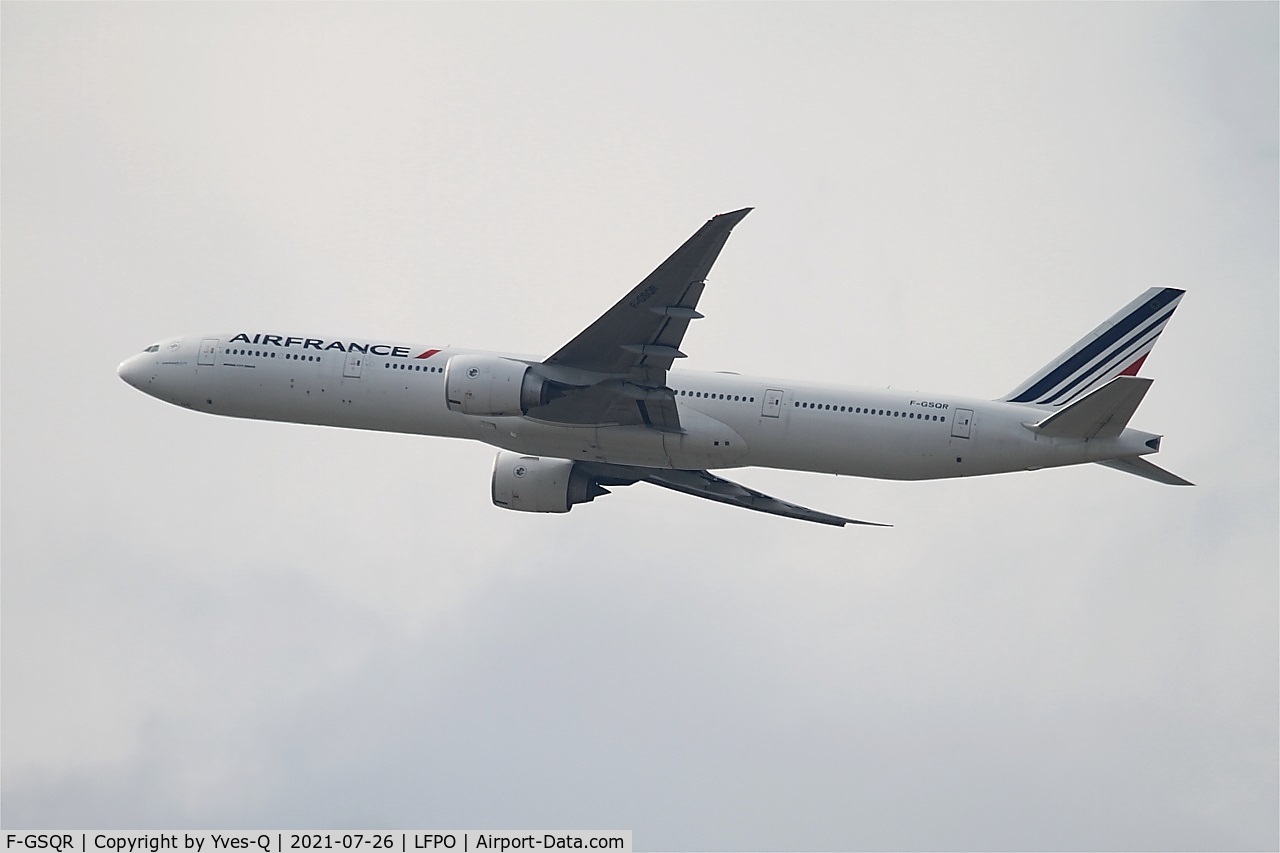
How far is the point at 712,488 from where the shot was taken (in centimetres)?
4859

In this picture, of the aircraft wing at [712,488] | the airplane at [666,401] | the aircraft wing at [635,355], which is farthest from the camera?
the aircraft wing at [712,488]

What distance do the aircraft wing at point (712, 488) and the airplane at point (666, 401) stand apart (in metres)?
2.92

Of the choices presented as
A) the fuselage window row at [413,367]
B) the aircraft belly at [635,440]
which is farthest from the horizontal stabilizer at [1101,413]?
the fuselage window row at [413,367]

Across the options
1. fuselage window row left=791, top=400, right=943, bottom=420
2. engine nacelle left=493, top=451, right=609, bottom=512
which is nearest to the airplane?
fuselage window row left=791, top=400, right=943, bottom=420

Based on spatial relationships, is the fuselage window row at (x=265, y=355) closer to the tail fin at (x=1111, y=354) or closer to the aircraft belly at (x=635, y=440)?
the aircraft belly at (x=635, y=440)

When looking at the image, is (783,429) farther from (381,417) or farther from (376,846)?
(376,846)

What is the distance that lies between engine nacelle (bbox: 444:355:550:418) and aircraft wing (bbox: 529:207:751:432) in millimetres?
615

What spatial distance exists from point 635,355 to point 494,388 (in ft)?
Answer: 12.6

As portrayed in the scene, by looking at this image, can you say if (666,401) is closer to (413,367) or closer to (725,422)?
(725,422)

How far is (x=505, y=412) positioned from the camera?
39.8 meters

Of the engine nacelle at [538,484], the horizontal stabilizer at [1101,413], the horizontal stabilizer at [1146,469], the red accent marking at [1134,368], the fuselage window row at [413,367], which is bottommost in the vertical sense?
the horizontal stabilizer at [1146,469]

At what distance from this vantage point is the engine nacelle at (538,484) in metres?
46.4

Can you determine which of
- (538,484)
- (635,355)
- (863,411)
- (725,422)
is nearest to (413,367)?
(538,484)

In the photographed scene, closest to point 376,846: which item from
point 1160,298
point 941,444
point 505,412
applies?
point 505,412
